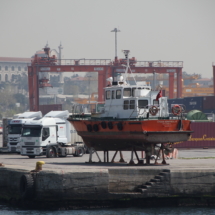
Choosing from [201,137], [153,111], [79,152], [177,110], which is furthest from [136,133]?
[201,137]

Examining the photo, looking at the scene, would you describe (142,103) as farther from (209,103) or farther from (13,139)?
(209,103)

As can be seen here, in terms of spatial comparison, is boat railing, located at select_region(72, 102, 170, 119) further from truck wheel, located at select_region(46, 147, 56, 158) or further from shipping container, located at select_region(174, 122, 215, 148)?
shipping container, located at select_region(174, 122, 215, 148)

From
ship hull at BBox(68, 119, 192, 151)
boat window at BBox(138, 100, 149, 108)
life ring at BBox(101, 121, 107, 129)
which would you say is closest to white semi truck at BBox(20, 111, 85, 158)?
ship hull at BBox(68, 119, 192, 151)

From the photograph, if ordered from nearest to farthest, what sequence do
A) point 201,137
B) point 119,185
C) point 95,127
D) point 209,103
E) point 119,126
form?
1. point 119,185
2. point 119,126
3. point 95,127
4. point 201,137
5. point 209,103

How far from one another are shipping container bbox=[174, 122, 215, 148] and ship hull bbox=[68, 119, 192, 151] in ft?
86.3

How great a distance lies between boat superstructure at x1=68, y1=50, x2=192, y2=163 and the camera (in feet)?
99.3

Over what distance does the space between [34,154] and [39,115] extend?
378 inches

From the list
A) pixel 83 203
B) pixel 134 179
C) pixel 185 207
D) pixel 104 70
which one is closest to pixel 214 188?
pixel 185 207

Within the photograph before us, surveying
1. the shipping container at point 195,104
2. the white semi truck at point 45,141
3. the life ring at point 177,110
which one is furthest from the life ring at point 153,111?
the shipping container at point 195,104

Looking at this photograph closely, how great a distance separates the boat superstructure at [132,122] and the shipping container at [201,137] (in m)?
25.3

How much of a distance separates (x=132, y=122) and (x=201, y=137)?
95.9 ft

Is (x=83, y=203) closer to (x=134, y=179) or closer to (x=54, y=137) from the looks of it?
(x=134, y=179)

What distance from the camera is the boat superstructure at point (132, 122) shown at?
3027cm

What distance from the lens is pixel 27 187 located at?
87.0 feet
